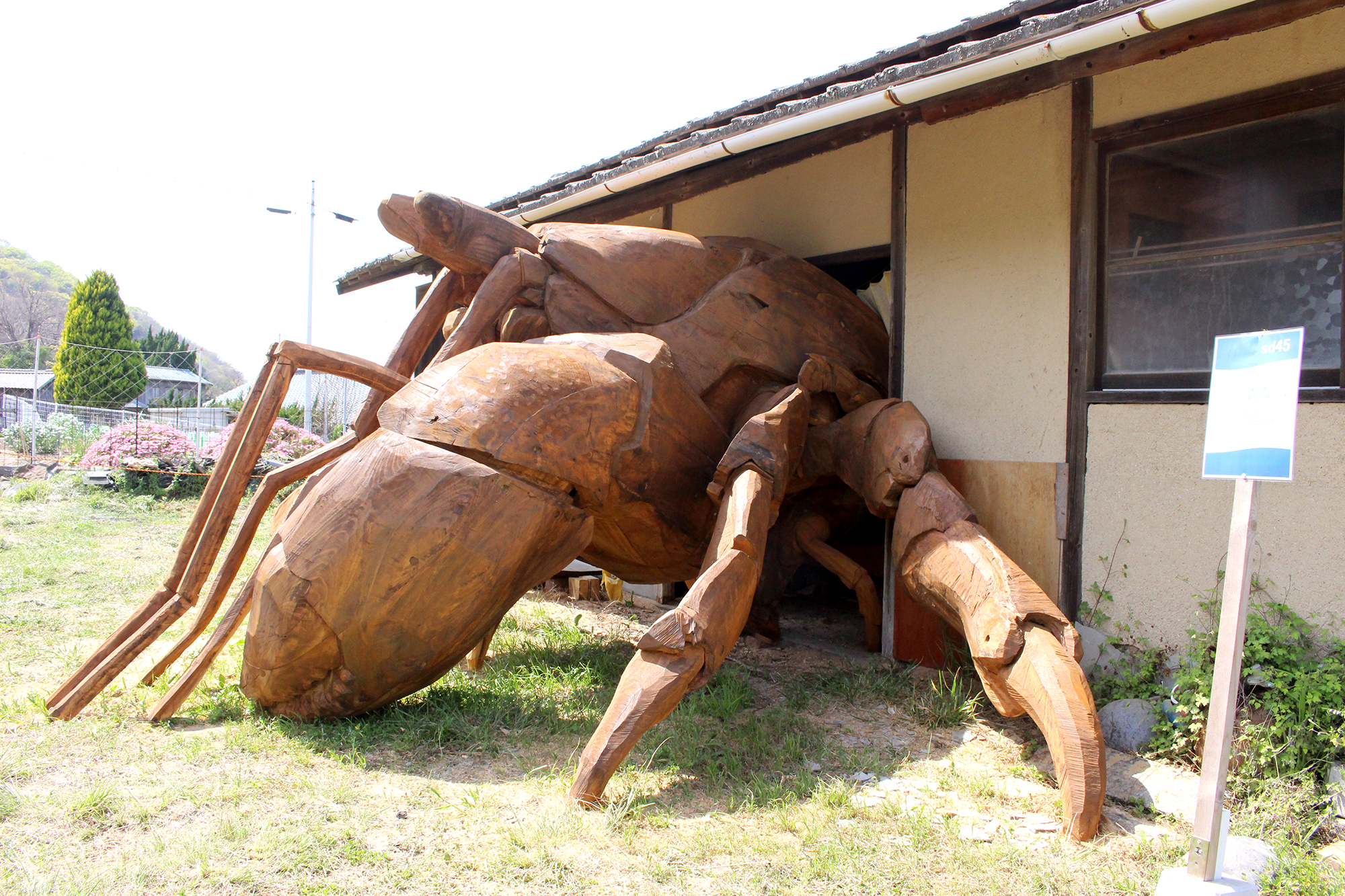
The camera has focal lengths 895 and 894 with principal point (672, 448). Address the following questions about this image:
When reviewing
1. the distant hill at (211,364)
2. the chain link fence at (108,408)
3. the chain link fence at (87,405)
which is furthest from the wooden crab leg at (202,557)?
the distant hill at (211,364)

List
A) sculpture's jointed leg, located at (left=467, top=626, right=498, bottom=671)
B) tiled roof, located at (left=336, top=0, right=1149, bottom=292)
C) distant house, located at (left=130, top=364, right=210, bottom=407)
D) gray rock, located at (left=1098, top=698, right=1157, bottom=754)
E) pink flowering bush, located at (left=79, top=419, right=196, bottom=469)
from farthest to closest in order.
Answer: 1. distant house, located at (left=130, top=364, right=210, bottom=407)
2. pink flowering bush, located at (left=79, top=419, right=196, bottom=469)
3. sculpture's jointed leg, located at (left=467, top=626, right=498, bottom=671)
4. gray rock, located at (left=1098, top=698, right=1157, bottom=754)
5. tiled roof, located at (left=336, top=0, right=1149, bottom=292)

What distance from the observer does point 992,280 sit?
13.8 feet

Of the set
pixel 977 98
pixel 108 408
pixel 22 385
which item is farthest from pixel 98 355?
pixel 977 98

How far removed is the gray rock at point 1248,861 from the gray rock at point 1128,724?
3.02 ft

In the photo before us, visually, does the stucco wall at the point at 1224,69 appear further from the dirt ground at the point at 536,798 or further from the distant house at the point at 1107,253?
the dirt ground at the point at 536,798

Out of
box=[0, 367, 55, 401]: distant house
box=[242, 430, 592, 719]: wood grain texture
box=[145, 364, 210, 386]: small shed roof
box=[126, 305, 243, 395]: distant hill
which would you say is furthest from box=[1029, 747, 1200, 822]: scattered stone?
box=[126, 305, 243, 395]: distant hill

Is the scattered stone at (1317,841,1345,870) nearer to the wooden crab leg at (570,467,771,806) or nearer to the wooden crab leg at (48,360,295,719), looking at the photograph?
the wooden crab leg at (570,467,771,806)

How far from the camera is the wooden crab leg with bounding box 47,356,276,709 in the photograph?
3629 mm

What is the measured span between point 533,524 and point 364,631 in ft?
2.34

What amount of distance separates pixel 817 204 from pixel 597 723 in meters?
3.18

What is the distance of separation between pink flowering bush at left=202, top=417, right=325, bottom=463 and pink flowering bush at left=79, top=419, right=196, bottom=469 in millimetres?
381

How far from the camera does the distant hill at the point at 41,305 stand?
47062 millimetres

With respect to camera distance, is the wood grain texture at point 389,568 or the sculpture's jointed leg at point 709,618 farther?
the wood grain texture at point 389,568

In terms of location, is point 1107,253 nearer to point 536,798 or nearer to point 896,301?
point 896,301
